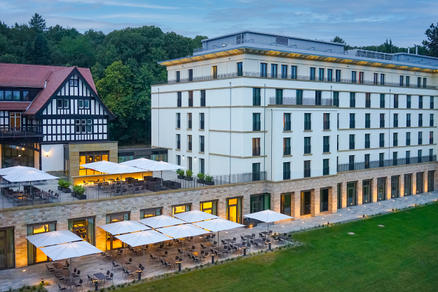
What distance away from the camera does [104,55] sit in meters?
66.2

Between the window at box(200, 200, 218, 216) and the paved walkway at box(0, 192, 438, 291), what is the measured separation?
7.16 feet

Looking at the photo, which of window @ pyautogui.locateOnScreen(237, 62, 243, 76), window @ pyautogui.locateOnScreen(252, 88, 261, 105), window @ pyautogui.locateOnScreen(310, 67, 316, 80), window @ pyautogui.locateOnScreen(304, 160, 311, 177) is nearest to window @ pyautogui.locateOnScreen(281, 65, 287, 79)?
window @ pyautogui.locateOnScreen(310, 67, 316, 80)

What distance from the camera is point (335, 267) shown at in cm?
2578

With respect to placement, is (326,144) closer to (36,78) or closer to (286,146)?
(286,146)

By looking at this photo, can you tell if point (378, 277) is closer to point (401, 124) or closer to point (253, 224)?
point (253, 224)

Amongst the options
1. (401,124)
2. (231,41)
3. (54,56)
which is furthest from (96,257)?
(54,56)

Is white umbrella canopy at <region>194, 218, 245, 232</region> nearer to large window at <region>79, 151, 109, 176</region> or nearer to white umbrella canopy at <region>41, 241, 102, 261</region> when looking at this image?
white umbrella canopy at <region>41, 241, 102, 261</region>

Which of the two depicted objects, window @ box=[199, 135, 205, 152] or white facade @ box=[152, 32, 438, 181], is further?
window @ box=[199, 135, 205, 152]

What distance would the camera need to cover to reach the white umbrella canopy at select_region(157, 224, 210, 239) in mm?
25391

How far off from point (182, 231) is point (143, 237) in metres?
2.40

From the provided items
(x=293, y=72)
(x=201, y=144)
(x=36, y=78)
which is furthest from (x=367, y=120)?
(x=36, y=78)

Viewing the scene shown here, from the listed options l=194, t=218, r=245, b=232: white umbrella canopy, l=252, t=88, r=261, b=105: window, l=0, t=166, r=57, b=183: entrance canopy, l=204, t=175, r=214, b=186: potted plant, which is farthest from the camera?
l=252, t=88, r=261, b=105: window

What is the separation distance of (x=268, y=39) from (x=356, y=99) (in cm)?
1135

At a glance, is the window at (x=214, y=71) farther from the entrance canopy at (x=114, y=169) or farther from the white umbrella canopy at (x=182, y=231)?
the white umbrella canopy at (x=182, y=231)
